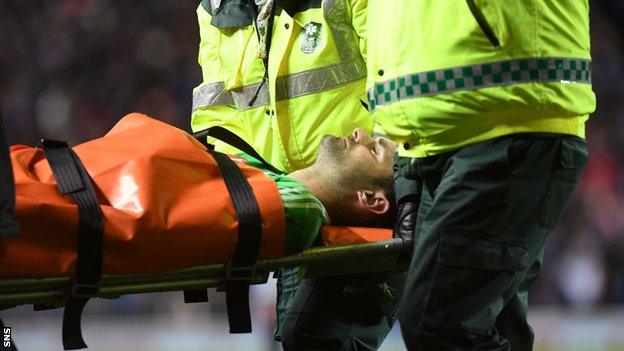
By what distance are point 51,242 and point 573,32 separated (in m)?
1.33

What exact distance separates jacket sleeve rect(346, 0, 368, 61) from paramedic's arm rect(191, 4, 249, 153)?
0.63m

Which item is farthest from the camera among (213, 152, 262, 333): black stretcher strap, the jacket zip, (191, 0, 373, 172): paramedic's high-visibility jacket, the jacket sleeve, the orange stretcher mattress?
(191, 0, 373, 172): paramedic's high-visibility jacket

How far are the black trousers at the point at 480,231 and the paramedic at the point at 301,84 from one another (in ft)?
2.69

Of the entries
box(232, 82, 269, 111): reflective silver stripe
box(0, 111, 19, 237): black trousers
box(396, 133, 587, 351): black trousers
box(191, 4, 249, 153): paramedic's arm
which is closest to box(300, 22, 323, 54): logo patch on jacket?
box(232, 82, 269, 111): reflective silver stripe

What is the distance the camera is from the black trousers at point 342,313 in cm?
353

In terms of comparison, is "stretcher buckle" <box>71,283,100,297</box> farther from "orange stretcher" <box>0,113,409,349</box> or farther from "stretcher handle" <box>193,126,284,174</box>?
"stretcher handle" <box>193,126,284,174</box>

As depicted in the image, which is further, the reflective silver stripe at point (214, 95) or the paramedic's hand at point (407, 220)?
the reflective silver stripe at point (214, 95)

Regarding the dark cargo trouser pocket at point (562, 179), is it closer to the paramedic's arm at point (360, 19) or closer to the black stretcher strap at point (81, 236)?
the paramedic's arm at point (360, 19)

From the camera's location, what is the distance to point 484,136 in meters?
2.68

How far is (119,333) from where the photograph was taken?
7.35 meters

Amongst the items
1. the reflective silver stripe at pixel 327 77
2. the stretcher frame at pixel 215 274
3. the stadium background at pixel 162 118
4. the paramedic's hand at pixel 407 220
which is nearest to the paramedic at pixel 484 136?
the paramedic's hand at pixel 407 220

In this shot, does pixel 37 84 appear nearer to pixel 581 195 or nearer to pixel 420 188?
pixel 581 195

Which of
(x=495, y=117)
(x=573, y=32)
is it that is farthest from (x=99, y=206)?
(x=573, y=32)

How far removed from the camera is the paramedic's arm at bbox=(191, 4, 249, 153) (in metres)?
4.00
